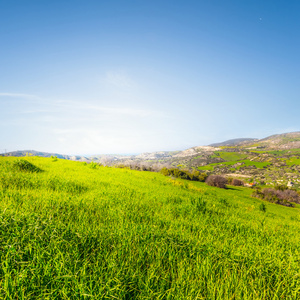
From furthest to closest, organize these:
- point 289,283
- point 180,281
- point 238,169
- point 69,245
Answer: point 238,169 → point 69,245 → point 289,283 → point 180,281

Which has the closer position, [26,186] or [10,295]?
[10,295]

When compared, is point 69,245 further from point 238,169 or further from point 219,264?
point 238,169

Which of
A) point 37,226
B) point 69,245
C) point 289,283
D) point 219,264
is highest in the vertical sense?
point 37,226

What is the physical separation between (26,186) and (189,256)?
556 cm

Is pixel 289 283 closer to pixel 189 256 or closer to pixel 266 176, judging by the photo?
pixel 189 256

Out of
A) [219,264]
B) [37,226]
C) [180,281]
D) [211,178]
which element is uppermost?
[37,226]

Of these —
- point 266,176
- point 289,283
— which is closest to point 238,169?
point 266,176

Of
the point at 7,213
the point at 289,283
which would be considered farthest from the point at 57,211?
the point at 289,283

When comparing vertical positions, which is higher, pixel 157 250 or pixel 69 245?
pixel 69 245

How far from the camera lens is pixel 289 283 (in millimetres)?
1857

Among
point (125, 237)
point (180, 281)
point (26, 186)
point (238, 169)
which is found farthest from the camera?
point (238, 169)

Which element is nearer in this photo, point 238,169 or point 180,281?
point 180,281

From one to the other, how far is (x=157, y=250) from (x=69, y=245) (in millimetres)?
1272

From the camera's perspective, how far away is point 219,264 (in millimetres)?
2033
